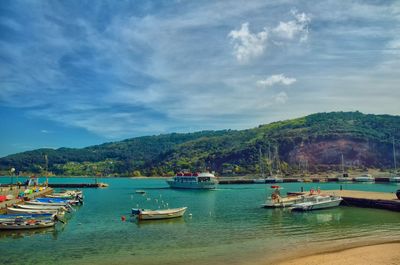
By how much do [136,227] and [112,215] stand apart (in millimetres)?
14199

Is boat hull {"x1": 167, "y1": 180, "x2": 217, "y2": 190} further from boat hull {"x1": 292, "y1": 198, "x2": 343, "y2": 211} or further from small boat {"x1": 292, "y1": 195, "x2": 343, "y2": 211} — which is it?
boat hull {"x1": 292, "y1": 198, "x2": 343, "y2": 211}

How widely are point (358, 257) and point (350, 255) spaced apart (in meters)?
1.00

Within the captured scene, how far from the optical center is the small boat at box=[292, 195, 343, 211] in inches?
2506

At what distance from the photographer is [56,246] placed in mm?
37562

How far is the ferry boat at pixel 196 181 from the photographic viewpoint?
448ft

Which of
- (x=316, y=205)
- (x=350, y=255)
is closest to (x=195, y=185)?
(x=316, y=205)

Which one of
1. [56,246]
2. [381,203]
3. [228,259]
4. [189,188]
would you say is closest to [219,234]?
[228,259]

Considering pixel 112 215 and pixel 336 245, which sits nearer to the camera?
pixel 336 245

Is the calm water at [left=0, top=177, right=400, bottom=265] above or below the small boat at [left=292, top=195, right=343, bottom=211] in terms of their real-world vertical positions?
below

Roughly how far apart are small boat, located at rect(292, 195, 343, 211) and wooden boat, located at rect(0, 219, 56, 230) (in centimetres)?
3881

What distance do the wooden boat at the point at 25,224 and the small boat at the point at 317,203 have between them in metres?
38.8

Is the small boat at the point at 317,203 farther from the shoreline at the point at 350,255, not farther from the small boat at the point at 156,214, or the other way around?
the shoreline at the point at 350,255

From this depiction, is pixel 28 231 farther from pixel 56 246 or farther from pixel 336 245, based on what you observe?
pixel 336 245

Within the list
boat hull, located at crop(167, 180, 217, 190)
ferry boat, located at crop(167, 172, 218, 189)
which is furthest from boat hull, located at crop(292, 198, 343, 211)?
ferry boat, located at crop(167, 172, 218, 189)
